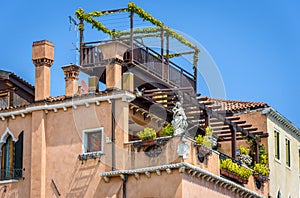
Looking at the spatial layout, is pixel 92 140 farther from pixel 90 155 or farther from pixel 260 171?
pixel 260 171

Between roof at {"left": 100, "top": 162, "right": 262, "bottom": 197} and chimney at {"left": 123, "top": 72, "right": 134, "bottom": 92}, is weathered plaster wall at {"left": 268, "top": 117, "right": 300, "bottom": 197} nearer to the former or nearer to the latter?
roof at {"left": 100, "top": 162, "right": 262, "bottom": 197}

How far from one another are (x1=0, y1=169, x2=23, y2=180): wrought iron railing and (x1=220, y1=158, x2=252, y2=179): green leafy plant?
7819 mm

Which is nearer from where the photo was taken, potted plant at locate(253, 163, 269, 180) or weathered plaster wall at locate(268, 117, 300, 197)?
potted plant at locate(253, 163, 269, 180)

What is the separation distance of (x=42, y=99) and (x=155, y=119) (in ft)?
14.7

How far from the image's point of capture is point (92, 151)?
35.6 meters

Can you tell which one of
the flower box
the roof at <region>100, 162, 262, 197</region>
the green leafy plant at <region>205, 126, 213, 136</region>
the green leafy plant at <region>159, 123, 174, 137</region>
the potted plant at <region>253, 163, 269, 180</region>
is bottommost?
the roof at <region>100, 162, 262, 197</region>

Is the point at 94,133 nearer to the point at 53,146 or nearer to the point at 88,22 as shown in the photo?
the point at 53,146

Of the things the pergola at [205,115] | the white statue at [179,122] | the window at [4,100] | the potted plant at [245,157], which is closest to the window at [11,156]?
the window at [4,100]

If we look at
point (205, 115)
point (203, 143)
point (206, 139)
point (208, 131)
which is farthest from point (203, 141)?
point (205, 115)

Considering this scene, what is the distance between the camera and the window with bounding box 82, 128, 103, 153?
35.5m

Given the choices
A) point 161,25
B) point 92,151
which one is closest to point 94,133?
point 92,151

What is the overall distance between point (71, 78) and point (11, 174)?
4.52 meters

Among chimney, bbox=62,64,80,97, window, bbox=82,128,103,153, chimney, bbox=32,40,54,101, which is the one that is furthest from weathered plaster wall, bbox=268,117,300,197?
chimney, bbox=32,40,54,101

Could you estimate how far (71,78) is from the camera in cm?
3647
